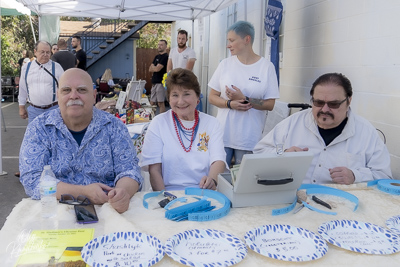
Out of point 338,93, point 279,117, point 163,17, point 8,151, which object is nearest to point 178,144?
point 338,93

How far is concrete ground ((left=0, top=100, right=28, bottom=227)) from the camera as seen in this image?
3.85 meters

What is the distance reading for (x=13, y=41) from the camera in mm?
18438

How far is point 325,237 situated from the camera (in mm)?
1340

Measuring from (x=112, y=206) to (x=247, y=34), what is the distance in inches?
81.8

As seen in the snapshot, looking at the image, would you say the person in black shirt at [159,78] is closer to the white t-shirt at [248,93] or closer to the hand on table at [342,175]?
the white t-shirt at [248,93]

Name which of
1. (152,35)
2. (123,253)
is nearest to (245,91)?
(123,253)

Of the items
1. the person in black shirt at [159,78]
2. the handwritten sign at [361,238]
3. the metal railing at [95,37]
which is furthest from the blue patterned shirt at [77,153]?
the metal railing at [95,37]

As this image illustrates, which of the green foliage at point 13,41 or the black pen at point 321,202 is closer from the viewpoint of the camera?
the black pen at point 321,202

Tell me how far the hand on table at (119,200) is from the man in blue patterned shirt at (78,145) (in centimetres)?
22

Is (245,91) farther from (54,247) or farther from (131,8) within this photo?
(131,8)

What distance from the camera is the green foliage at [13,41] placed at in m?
16.2

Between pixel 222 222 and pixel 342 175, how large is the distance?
2.90ft

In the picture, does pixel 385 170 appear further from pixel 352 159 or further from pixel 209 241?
pixel 209 241

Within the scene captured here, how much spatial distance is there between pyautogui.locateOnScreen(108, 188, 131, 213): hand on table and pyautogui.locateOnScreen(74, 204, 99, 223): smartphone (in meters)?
0.08
